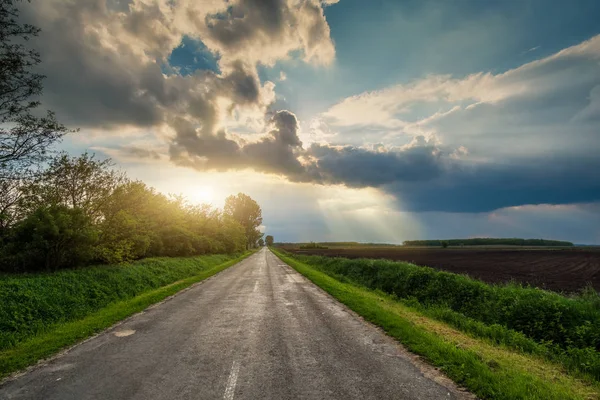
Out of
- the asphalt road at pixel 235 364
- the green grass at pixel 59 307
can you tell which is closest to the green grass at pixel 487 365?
the asphalt road at pixel 235 364

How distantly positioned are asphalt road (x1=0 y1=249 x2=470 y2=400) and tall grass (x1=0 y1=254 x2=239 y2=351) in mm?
2712

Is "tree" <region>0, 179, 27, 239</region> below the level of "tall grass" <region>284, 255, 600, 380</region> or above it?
above

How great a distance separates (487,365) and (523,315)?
594cm

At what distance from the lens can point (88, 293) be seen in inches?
546

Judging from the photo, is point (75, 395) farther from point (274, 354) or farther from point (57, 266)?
point (57, 266)

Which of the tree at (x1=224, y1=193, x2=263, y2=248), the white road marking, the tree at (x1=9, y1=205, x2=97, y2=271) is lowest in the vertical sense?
the white road marking

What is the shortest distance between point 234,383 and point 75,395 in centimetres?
299

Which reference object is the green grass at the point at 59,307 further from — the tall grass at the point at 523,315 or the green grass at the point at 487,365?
the tall grass at the point at 523,315

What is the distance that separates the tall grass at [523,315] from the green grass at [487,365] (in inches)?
32.7

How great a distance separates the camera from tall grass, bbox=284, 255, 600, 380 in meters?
9.01

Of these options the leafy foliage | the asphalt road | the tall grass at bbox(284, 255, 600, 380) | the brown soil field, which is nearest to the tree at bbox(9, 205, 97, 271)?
the leafy foliage

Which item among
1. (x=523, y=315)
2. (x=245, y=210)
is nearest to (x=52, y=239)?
(x=523, y=315)

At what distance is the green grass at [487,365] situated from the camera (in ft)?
19.2

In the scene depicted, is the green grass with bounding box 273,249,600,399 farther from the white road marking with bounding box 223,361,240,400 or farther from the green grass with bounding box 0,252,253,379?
the green grass with bounding box 0,252,253,379
